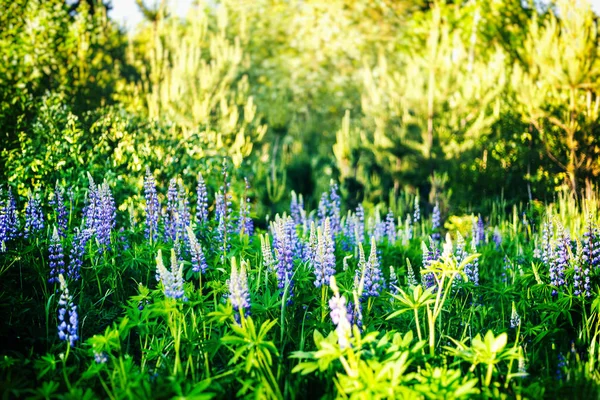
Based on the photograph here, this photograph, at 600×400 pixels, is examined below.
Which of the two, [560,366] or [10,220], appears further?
[10,220]

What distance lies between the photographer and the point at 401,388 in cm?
197

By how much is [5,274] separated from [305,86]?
16.4 m

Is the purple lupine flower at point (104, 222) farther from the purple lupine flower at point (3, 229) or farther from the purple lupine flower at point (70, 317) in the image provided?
the purple lupine flower at point (70, 317)

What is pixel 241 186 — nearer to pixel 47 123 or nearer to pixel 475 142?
pixel 47 123

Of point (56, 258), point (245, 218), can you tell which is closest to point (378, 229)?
point (245, 218)

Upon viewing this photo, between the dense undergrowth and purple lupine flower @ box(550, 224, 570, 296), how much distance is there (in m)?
0.01

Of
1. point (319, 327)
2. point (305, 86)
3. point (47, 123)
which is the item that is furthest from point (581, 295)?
point (305, 86)

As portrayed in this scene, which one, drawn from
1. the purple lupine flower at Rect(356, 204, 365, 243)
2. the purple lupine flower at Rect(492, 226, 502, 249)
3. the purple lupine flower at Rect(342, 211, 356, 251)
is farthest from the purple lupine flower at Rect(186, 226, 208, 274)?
the purple lupine flower at Rect(492, 226, 502, 249)

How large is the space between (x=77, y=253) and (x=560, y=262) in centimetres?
330

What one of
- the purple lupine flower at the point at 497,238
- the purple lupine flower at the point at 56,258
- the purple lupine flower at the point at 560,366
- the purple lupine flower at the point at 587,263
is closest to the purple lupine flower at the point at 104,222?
the purple lupine flower at the point at 56,258

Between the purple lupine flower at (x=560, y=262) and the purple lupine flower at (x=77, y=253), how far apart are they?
10.3ft

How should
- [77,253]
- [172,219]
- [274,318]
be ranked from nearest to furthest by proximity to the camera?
[274,318] → [77,253] → [172,219]

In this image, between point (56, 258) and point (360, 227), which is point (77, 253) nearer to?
point (56, 258)

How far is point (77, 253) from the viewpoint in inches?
136
